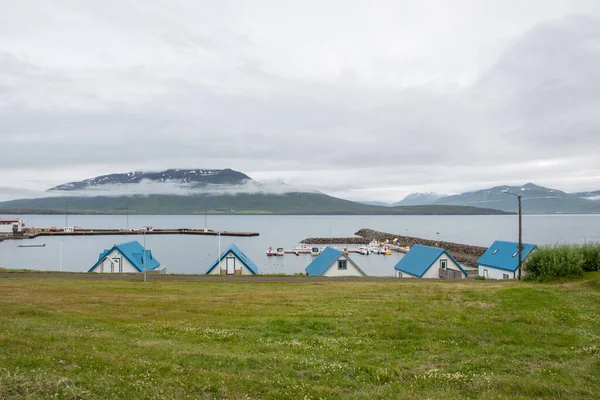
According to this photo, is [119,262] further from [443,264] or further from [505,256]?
[505,256]

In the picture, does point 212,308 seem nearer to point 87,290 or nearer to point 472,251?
point 87,290

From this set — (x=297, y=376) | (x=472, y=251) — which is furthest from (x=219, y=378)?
(x=472, y=251)

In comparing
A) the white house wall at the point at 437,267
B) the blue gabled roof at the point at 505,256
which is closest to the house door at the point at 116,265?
the white house wall at the point at 437,267

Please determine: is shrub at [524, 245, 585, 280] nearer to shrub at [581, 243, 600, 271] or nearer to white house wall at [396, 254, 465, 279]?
shrub at [581, 243, 600, 271]

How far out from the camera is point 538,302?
20375mm

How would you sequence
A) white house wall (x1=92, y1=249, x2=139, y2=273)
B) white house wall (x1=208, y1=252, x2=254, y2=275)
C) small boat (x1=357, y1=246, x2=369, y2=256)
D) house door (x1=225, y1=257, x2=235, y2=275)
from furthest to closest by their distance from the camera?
small boat (x1=357, y1=246, x2=369, y2=256) → white house wall (x1=208, y1=252, x2=254, y2=275) → house door (x1=225, y1=257, x2=235, y2=275) → white house wall (x1=92, y1=249, x2=139, y2=273)

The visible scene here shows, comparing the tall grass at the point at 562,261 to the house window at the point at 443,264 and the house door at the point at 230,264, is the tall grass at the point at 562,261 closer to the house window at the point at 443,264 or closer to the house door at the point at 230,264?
the house window at the point at 443,264

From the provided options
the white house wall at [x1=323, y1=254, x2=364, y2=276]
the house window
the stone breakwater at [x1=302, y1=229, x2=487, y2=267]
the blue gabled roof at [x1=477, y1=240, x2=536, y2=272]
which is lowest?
the stone breakwater at [x1=302, y1=229, x2=487, y2=267]

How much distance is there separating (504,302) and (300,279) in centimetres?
2281

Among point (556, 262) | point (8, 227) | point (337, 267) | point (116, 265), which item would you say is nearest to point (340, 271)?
point (337, 267)

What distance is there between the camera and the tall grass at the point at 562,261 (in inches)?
1302

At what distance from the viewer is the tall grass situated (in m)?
33.1

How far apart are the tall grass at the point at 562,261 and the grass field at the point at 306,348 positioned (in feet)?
36.2

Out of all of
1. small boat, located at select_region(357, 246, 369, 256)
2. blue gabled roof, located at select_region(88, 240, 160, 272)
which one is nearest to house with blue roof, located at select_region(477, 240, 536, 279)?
blue gabled roof, located at select_region(88, 240, 160, 272)
